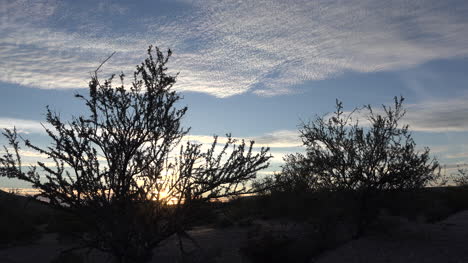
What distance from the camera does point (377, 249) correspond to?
1066 centimetres

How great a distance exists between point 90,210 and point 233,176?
266cm

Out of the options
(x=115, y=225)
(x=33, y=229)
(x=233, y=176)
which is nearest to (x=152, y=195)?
(x=115, y=225)

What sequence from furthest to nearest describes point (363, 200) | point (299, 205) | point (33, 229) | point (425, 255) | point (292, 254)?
point (33, 229), point (299, 205), point (363, 200), point (292, 254), point (425, 255)

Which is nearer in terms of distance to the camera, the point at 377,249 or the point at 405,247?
the point at 405,247

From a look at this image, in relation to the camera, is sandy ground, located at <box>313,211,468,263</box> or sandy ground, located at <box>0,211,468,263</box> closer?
sandy ground, located at <box>313,211,468,263</box>

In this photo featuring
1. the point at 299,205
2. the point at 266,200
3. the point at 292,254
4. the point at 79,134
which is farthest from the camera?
the point at 266,200

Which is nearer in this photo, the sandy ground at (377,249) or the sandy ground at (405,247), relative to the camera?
the sandy ground at (405,247)

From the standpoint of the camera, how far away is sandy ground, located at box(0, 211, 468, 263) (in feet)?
32.6

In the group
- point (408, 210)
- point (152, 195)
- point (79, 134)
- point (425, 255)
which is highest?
point (79, 134)

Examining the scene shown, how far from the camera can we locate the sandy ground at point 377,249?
32.6ft

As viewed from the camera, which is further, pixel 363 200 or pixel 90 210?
pixel 363 200

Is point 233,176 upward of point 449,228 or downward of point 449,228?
upward

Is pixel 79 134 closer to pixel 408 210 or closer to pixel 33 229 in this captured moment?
pixel 408 210

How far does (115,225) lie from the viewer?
278 inches
